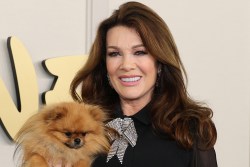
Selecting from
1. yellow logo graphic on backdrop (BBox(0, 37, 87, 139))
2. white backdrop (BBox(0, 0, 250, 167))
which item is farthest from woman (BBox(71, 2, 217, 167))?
white backdrop (BBox(0, 0, 250, 167))

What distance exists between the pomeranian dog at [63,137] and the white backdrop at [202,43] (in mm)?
1101

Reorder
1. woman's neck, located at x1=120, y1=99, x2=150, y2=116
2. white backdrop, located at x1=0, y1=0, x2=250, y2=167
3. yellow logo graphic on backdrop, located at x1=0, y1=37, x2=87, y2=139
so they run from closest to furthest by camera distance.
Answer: woman's neck, located at x1=120, y1=99, x2=150, y2=116, yellow logo graphic on backdrop, located at x1=0, y1=37, x2=87, y2=139, white backdrop, located at x1=0, y1=0, x2=250, y2=167

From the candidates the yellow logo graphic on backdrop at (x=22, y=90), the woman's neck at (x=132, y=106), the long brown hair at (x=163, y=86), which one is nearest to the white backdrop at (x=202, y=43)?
the yellow logo graphic on backdrop at (x=22, y=90)

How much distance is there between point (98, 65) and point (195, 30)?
174 cm

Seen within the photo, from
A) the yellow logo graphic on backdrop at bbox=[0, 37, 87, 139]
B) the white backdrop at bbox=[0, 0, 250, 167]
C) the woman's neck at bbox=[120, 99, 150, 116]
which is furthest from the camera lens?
the white backdrop at bbox=[0, 0, 250, 167]

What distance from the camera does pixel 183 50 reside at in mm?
3371

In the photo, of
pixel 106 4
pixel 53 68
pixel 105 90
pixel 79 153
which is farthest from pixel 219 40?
pixel 79 153

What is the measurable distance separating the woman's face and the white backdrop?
1.12 meters

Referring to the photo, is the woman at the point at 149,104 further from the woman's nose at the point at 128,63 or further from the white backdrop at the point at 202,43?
the white backdrop at the point at 202,43

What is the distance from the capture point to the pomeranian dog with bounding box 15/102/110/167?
5.28 ft

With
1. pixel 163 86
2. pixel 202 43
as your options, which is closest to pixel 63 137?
pixel 163 86

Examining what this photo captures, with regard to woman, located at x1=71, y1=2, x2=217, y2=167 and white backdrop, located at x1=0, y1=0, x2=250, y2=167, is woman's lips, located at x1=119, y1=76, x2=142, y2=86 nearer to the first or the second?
woman, located at x1=71, y1=2, x2=217, y2=167

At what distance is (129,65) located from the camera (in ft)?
5.29

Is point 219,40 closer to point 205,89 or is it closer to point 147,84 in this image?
point 205,89
